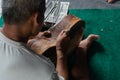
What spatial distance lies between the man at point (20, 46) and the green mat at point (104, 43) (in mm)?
624

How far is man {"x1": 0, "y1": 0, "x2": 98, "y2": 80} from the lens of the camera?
33.8 inches

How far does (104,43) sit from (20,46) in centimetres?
87

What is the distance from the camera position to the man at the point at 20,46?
859 millimetres

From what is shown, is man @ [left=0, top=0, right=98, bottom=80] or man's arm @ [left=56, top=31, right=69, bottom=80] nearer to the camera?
man @ [left=0, top=0, right=98, bottom=80]

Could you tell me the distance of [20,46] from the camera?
0.90 metres

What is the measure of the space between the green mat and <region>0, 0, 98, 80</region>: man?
62 centimetres

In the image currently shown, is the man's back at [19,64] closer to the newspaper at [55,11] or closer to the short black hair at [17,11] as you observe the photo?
the short black hair at [17,11]

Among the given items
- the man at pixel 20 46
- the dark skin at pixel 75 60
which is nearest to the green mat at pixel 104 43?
the dark skin at pixel 75 60

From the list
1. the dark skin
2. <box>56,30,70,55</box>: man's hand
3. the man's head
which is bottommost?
the dark skin

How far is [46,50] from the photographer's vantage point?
1.41 metres

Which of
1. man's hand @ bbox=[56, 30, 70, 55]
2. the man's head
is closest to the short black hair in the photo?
the man's head

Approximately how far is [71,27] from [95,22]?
0.33 m

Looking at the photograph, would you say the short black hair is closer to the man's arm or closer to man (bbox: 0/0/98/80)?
man (bbox: 0/0/98/80)

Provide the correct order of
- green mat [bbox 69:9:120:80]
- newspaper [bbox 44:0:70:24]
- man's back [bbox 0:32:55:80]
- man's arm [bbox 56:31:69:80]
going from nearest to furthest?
man's back [bbox 0:32:55:80], man's arm [bbox 56:31:69:80], green mat [bbox 69:9:120:80], newspaper [bbox 44:0:70:24]
